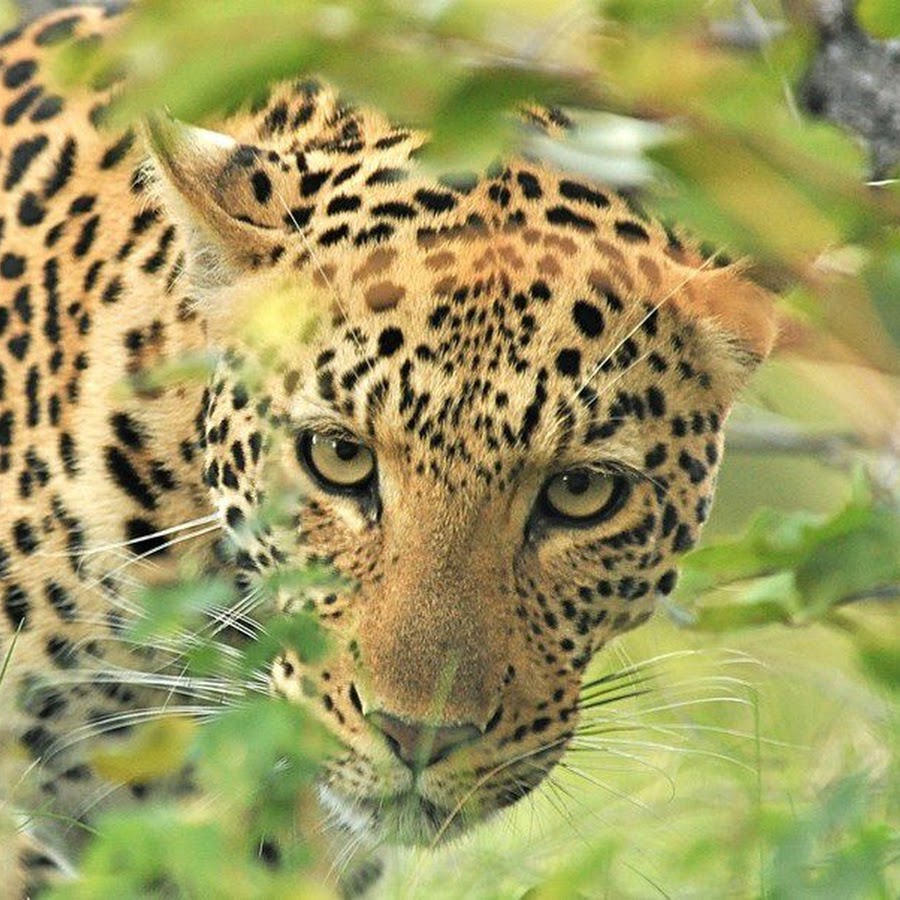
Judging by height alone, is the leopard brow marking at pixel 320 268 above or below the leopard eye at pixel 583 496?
above

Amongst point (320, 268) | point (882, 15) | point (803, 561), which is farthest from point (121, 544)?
point (882, 15)

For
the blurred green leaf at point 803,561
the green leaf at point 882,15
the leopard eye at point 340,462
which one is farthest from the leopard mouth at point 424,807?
the green leaf at point 882,15

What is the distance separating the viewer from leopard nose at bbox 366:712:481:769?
3.96m

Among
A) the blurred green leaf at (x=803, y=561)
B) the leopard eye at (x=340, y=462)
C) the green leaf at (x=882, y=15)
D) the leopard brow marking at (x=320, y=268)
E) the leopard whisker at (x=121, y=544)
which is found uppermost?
the green leaf at (x=882, y=15)

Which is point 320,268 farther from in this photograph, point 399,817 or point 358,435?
point 399,817

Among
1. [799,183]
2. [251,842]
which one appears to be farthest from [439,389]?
[799,183]

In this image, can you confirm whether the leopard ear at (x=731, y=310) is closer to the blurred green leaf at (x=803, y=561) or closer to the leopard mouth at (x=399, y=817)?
the blurred green leaf at (x=803, y=561)

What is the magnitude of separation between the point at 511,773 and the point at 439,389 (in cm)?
88

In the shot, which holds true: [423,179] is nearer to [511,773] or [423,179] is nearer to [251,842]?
[511,773]

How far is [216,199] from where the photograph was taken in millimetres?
4684

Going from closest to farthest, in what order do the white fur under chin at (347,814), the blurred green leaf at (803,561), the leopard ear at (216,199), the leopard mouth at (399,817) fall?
the blurred green leaf at (803,561)
the leopard mouth at (399,817)
the white fur under chin at (347,814)
the leopard ear at (216,199)

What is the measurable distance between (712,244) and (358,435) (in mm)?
1703

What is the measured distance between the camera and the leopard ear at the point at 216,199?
4.49m

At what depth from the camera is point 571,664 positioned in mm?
4492
